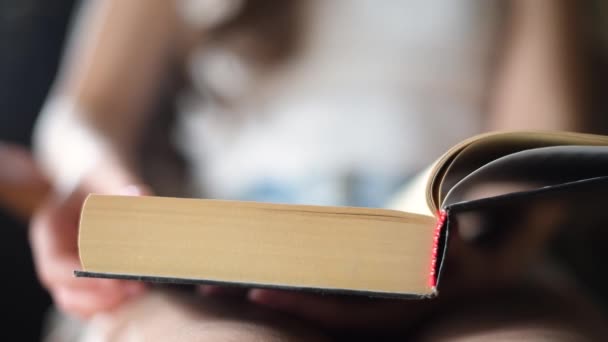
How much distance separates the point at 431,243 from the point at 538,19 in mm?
479

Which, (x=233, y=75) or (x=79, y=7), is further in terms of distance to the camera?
(x=79, y=7)

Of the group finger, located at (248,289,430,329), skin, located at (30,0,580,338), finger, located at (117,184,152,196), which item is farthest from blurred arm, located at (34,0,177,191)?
finger, located at (248,289,430,329)

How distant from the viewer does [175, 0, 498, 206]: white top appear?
2.29 ft

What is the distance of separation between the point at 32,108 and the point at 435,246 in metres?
0.90

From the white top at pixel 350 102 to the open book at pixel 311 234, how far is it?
0.33m

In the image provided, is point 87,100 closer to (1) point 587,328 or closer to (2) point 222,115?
(2) point 222,115

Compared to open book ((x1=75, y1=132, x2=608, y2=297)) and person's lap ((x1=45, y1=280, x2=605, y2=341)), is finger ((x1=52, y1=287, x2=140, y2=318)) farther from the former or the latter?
open book ((x1=75, y1=132, x2=608, y2=297))

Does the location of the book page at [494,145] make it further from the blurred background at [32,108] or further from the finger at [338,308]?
the blurred background at [32,108]

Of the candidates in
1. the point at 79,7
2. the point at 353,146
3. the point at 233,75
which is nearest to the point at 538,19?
the point at 353,146

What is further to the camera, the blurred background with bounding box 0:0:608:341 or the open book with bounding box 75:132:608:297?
the blurred background with bounding box 0:0:608:341

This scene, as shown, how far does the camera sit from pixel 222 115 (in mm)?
805

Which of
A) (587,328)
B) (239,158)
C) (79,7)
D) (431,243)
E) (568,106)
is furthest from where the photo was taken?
(79,7)

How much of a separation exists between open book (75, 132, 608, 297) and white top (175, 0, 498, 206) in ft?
1.08

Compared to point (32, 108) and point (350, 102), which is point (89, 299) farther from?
point (32, 108)
